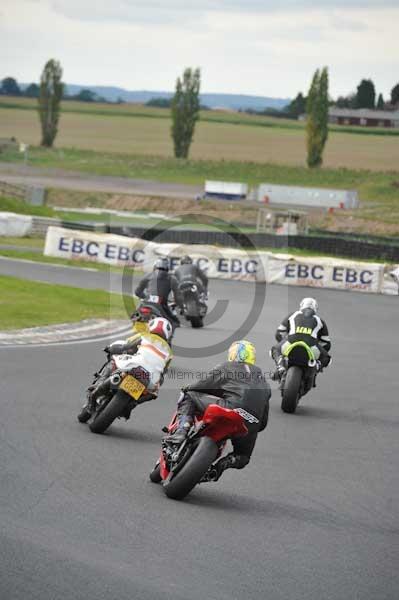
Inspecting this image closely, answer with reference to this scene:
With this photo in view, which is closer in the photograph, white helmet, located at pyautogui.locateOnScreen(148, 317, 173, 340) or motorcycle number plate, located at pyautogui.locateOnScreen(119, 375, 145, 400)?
motorcycle number plate, located at pyautogui.locateOnScreen(119, 375, 145, 400)

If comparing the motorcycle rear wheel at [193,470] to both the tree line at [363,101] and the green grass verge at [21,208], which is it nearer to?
the green grass verge at [21,208]

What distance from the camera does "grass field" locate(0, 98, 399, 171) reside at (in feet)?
334

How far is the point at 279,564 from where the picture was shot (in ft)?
26.4

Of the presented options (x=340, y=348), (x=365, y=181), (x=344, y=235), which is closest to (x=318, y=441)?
(x=340, y=348)

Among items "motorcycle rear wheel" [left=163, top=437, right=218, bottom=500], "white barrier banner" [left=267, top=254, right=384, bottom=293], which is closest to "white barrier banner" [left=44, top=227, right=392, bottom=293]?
"white barrier banner" [left=267, top=254, right=384, bottom=293]

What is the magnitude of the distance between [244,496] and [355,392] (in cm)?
762

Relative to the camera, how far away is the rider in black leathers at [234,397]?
33.1 ft

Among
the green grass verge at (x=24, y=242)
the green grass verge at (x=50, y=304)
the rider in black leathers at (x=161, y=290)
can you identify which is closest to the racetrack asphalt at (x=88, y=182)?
the green grass verge at (x=24, y=242)

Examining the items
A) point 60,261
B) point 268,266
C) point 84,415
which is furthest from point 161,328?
point 60,261

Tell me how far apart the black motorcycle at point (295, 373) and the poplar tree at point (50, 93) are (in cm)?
8219

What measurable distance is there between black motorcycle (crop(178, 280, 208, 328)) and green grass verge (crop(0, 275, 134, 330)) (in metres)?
1.55

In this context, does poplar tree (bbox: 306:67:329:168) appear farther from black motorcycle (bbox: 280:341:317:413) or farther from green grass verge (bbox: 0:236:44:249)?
black motorcycle (bbox: 280:341:317:413)

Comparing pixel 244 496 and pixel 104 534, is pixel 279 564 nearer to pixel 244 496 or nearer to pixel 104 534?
pixel 104 534

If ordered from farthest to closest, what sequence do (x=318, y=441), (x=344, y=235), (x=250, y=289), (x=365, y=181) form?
(x=365, y=181) → (x=344, y=235) → (x=250, y=289) → (x=318, y=441)
